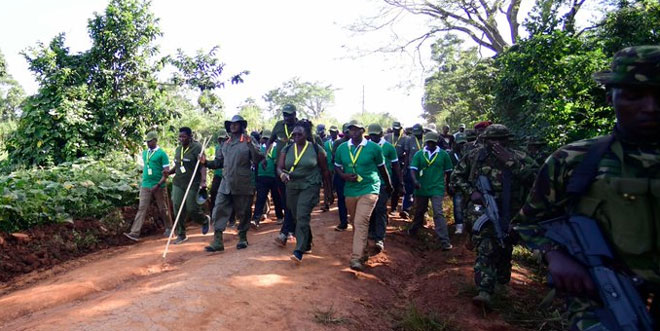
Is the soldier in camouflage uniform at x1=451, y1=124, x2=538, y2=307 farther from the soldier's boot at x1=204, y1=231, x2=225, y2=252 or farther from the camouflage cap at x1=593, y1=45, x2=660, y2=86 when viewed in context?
the soldier's boot at x1=204, y1=231, x2=225, y2=252

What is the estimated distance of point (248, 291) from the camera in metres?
4.95

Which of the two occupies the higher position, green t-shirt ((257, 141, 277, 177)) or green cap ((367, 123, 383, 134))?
green cap ((367, 123, 383, 134))

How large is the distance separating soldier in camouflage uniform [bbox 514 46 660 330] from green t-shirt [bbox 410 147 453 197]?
550 centimetres

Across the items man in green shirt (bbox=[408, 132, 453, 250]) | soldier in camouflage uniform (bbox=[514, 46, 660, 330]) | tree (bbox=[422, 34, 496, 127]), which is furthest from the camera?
tree (bbox=[422, 34, 496, 127])

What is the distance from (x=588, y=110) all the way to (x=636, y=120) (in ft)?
15.5

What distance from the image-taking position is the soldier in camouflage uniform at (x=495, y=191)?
480 cm

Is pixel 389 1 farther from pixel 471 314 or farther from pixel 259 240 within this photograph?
pixel 471 314

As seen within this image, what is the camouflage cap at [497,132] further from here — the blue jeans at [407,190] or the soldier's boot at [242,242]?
the blue jeans at [407,190]

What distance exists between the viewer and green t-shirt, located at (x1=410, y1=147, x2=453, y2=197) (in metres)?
7.76

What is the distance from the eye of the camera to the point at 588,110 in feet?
20.6

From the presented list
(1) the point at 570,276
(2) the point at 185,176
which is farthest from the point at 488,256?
(2) the point at 185,176

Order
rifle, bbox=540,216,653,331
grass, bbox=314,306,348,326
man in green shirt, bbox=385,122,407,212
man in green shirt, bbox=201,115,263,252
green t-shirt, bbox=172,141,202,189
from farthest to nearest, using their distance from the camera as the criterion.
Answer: green t-shirt, bbox=172,141,202,189, man in green shirt, bbox=385,122,407,212, man in green shirt, bbox=201,115,263,252, grass, bbox=314,306,348,326, rifle, bbox=540,216,653,331

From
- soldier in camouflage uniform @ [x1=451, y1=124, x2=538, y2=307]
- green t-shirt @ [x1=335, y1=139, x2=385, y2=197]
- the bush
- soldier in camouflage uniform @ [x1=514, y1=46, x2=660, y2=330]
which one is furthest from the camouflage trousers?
the bush

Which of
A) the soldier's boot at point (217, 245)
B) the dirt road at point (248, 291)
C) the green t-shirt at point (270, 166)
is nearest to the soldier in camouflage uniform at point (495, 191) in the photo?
the dirt road at point (248, 291)
